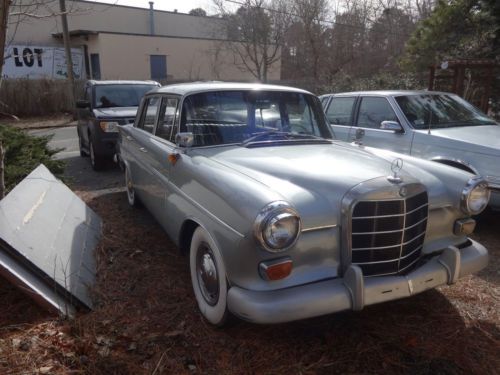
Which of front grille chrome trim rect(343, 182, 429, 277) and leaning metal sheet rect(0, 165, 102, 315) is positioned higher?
front grille chrome trim rect(343, 182, 429, 277)

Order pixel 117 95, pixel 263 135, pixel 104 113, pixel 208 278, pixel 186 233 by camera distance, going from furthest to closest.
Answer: pixel 117 95 < pixel 104 113 < pixel 263 135 < pixel 186 233 < pixel 208 278

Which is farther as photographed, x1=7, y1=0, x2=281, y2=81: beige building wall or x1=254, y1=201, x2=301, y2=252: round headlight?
x1=7, y1=0, x2=281, y2=81: beige building wall

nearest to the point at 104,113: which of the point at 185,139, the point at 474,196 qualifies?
the point at 185,139

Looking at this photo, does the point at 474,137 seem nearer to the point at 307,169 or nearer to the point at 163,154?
the point at 307,169

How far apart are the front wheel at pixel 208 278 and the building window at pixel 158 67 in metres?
26.1

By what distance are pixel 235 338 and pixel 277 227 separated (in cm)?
99

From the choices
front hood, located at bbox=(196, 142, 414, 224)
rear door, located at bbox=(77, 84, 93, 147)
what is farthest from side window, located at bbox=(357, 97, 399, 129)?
rear door, located at bbox=(77, 84, 93, 147)

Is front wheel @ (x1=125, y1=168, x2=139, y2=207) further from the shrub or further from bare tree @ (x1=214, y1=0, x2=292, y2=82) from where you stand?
bare tree @ (x1=214, y1=0, x2=292, y2=82)

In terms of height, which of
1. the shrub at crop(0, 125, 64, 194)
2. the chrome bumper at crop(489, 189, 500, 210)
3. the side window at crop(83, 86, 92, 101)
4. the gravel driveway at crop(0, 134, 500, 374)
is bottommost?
the gravel driveway at crop(0, 134, 500, 374)

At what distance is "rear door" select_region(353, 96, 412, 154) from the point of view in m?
5.77

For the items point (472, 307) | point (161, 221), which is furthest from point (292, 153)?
point (472, 307)

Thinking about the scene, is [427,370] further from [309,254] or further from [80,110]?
[80,110]

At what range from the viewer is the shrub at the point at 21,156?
491 cm

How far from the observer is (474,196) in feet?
10.1
